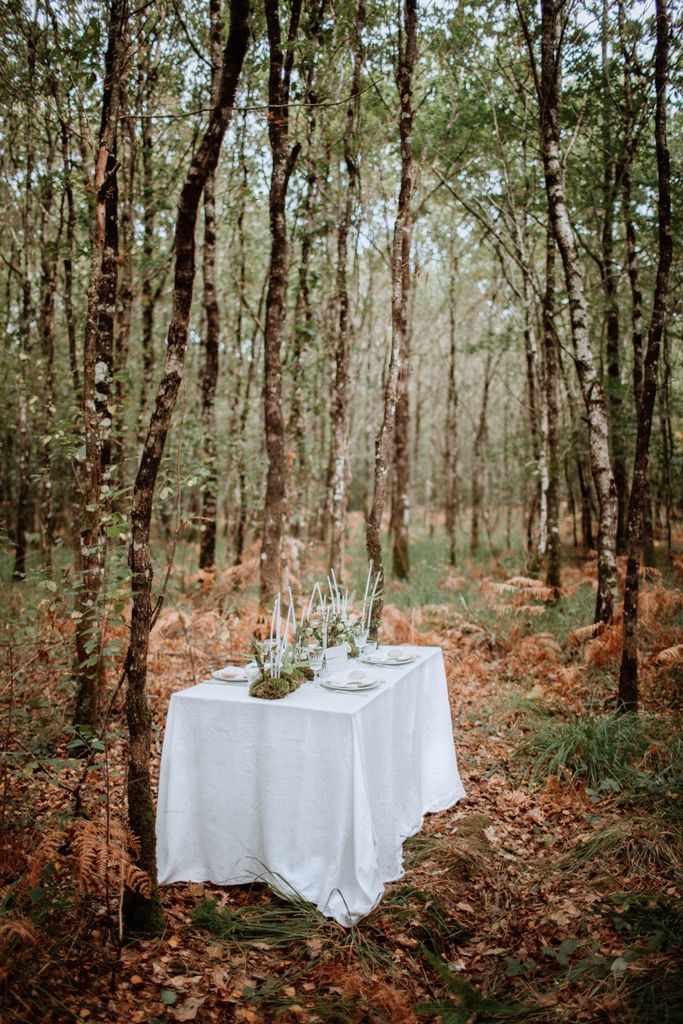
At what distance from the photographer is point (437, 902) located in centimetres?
381

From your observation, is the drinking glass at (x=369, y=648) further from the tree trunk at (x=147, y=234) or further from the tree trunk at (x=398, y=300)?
the tree trunk at (x=147, y=234)

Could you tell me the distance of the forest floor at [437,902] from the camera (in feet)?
9.53

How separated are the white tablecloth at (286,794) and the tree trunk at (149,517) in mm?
555

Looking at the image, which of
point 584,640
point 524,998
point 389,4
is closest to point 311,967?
point 524,998

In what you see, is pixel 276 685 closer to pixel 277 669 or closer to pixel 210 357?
pixel 277 669

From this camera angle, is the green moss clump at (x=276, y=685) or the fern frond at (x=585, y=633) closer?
the green moss clump at (x=276, y=685)

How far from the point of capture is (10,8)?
19.4 feet

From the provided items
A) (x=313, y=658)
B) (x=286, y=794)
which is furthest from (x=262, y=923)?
(x=313, y=658)

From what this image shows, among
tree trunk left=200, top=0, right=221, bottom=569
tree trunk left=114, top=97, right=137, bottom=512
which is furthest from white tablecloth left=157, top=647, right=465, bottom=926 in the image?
tree trunk left=200, top=0, right=221, bottom=569

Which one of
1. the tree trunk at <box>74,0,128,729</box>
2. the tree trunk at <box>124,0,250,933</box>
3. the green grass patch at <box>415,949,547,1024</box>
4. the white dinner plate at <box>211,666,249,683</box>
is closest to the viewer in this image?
the green grass patch at <box>415,949,547,1024</box>

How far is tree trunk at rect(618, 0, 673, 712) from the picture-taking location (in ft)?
17.9

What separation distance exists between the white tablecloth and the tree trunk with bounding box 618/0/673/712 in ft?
9.49

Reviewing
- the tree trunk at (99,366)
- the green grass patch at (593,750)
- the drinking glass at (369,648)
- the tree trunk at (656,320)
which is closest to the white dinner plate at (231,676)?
the tree trunk at (99,366)

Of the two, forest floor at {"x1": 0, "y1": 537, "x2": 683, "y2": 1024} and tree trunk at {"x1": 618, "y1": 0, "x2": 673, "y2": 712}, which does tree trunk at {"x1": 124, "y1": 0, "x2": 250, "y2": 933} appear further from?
tree trunk at {"x1": 618, "y1": 0, "x2": 673, "y2": 712}
